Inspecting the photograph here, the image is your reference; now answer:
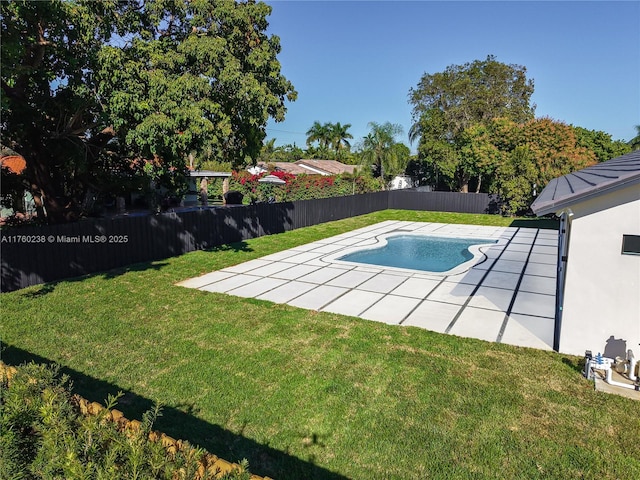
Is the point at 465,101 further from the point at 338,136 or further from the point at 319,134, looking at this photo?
the point at 319,134

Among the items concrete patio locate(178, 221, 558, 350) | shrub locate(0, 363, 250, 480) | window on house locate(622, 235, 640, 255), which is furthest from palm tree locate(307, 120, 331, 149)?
shrub locate(0, 363, 250, 480)

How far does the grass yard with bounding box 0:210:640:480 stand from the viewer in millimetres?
3664

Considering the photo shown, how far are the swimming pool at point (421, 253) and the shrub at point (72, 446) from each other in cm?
936

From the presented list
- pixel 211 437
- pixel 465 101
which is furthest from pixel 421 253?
pixel 465 101

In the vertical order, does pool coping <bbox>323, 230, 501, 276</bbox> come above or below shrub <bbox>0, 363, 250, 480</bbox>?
below

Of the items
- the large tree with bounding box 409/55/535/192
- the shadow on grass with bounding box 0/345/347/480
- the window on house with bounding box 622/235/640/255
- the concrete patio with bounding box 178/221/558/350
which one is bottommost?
the shadow on grass with bounding box 0/345/347/480

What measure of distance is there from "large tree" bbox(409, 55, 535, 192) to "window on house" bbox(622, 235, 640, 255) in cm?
2381

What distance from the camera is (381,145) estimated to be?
102ft

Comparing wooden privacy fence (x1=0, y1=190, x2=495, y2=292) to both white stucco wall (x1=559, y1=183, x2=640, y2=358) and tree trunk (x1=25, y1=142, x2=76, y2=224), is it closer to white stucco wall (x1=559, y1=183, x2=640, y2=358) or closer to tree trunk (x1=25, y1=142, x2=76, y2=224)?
tree trunk (x1=25, y1=142, x2=76, y2=224)

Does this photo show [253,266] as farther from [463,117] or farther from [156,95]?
[463,117]

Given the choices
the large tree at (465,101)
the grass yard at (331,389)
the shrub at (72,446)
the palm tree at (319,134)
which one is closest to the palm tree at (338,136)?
the palm tree at (319,134)

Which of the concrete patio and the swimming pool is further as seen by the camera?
the swimming pool

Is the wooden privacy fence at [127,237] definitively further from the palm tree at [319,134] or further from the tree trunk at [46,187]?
the palm tree at [319,134]

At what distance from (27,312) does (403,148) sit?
28.9m
